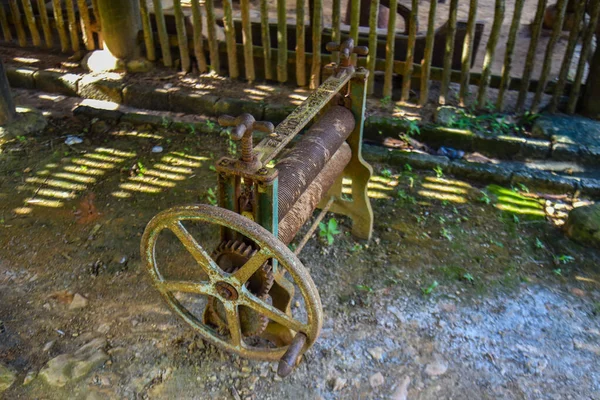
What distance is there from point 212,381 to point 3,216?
7.55ft

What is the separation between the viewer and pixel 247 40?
5422 mm

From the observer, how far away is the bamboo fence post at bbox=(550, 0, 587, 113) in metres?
4.49

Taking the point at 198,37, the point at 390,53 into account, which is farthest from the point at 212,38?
the point at 390,53

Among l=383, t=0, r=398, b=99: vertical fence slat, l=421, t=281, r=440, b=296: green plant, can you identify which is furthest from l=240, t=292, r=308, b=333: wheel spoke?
l=383, t=0, r=398, b=99: vertical fence slat

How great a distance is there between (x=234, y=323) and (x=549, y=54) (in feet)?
12.7

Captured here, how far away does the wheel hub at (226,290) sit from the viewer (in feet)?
7.33

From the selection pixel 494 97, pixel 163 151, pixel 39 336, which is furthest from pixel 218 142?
pixel 494 97

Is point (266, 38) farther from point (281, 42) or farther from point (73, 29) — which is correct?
point (73, 29)

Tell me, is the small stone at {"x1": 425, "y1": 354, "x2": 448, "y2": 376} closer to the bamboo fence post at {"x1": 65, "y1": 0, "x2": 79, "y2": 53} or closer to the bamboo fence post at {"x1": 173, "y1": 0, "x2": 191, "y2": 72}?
the bamboo fence post at {"x1": 173, "y1": 0, "x2": 191, "y2": 72}

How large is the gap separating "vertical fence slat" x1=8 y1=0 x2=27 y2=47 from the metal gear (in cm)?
559

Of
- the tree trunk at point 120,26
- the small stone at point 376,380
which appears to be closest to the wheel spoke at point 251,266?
the small stone at point 376,380

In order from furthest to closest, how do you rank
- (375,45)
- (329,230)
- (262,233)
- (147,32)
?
1. (147,32)
2. (375,45)
3. (329,230)
4. (262,233)

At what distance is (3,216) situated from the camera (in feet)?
12.9

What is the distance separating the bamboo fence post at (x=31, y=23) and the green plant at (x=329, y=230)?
190 inches
